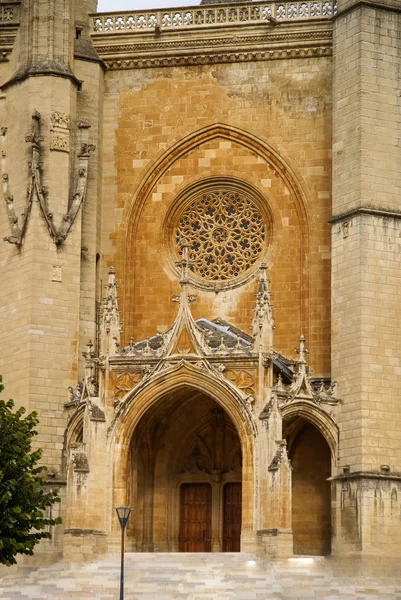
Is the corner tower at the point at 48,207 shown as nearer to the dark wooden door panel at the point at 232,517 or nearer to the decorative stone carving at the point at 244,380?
the dark wooden door panel at the point at 232,517

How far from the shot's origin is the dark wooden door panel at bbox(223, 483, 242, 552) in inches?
1597

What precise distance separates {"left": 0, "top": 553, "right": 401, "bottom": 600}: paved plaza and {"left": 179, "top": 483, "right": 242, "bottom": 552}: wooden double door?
393 cm

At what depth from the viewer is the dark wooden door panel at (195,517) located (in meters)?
40.8

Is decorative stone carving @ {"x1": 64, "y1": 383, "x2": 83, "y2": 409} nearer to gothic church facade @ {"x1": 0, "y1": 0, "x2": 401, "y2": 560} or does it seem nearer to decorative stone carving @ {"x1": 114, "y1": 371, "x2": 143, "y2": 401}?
gothic church facade @ {"x1": 0, "y1": 0, "x2": 401, "y2": 560}

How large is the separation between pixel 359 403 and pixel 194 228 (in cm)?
788

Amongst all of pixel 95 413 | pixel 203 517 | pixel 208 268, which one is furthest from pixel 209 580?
pixel 208 268

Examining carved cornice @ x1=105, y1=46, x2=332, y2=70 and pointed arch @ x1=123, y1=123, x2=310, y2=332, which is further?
carved cornice @ x1=105, y1=46, x2=332, y2=70

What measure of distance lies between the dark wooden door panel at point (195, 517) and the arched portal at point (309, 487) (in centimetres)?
237

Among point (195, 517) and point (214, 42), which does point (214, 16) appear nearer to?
point (214, 42)

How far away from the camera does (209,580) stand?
35.1 metres

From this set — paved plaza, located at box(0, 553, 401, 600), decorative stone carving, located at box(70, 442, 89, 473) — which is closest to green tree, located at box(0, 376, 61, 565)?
paved plaza, located at box(0, 553, 401, 600)

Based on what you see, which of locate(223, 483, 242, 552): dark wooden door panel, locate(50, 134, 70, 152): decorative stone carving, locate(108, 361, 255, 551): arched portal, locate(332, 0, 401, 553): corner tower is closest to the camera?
locate(108, 361, 255, 551): arched portal

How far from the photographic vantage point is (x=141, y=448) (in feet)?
132

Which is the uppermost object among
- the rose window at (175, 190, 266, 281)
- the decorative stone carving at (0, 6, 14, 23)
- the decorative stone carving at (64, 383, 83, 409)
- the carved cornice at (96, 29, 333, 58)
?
the decorative stone carving at (0, 6, 14, 23)
